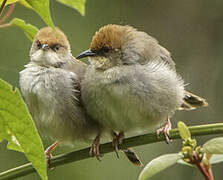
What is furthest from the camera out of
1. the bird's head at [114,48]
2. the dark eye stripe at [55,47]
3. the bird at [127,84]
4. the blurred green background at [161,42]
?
the blurred green background at [161,42]

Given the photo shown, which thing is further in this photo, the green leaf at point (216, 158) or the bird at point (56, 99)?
the bird at point (56, 99)

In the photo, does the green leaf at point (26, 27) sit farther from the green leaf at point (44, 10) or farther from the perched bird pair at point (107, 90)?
the perched bird pair at point (107, 90)

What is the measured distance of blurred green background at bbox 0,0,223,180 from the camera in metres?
7.43

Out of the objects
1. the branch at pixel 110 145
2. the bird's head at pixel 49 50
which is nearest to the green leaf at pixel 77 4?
the branch at pixel 110 145

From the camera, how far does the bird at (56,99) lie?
4.26 m

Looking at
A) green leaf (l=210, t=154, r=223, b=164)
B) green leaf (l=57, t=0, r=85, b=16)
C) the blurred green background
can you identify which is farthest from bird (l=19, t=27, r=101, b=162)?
the blurred green background

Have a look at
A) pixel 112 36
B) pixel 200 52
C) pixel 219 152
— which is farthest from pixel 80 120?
pixel 200 52

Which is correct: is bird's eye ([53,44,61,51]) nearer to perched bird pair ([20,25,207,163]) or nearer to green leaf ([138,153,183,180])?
perched bird pair ([20,25,207,163])

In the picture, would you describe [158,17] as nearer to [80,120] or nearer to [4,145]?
[4,145]

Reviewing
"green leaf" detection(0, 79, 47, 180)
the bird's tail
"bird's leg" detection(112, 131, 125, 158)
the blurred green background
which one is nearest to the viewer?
"green leaf" detection(0, 79, 47, 180)

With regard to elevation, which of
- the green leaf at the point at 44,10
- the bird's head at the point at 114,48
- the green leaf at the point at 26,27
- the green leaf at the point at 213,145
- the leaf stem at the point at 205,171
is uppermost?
the green leaf at the point at 44,10

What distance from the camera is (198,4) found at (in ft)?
29.6

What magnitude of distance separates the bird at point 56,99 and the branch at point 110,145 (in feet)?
1.79

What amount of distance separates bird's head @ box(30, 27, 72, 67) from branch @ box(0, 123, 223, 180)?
3.77ft
